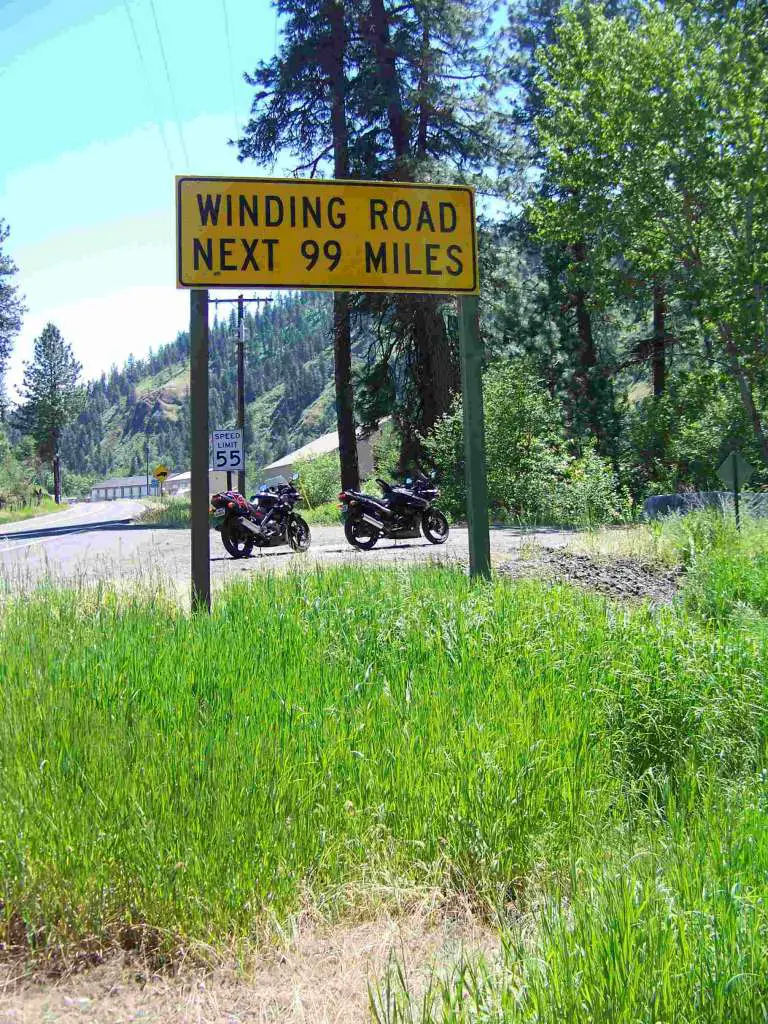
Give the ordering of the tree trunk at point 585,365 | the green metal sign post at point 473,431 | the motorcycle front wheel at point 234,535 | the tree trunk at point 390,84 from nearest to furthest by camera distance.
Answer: the green metal sign post at point 473,431 → the motorcycle front wheel at point 234,535 → the tree trunk at point 390,84 → the tree trunk at point 585,365

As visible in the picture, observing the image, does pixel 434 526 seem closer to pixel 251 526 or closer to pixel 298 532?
pixel 298 532

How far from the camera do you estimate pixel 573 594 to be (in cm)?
669

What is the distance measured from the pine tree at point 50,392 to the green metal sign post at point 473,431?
101 metres

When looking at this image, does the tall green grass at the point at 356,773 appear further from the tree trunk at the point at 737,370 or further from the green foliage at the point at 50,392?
the green foliage at the point at 50,392

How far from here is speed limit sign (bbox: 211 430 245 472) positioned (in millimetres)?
23000

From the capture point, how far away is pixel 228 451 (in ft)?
77.1

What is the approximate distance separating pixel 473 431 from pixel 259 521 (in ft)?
30.6

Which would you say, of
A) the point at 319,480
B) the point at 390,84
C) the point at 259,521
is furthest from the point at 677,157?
the point at 319,480

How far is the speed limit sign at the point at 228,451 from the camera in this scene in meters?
23.0

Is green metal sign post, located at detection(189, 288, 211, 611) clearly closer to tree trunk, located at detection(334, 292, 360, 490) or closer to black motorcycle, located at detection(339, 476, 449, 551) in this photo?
black motorcycle, located at detection(339, 476, 449, 551)

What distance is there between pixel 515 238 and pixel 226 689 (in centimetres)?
3598

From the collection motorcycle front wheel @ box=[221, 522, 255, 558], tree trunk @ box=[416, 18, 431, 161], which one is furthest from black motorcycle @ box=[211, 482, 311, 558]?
tree trunk @ box=[416, 18, 431, 161]

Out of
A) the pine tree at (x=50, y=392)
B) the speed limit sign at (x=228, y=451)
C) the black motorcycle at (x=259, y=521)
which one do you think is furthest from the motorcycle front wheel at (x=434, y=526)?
the pine tree at (x=50, y=392)

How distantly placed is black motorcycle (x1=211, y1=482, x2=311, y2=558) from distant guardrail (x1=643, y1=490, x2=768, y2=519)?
20.1 feet
